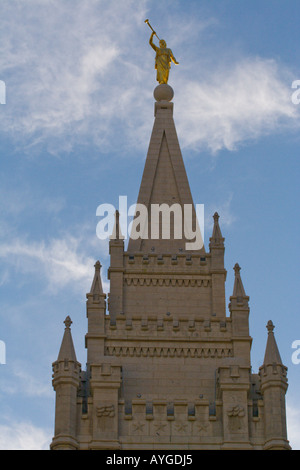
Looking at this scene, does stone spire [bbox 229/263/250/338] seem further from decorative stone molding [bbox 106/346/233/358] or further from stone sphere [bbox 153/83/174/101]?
stone sphere [bbox 153/83/174/101]

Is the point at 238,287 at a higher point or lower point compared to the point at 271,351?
higher

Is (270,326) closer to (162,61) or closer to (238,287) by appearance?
(238,287)

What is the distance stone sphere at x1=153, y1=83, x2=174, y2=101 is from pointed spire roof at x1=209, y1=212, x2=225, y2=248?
8160 millimetres

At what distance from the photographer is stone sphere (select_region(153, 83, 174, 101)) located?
201 ft

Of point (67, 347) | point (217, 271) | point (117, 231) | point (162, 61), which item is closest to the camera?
point (67, 347)

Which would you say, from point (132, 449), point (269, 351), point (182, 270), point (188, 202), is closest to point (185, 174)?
point (188, 202)

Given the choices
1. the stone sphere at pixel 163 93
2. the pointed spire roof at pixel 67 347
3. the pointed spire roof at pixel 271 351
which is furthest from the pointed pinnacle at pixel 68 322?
the stone sphere at pixel 163 93

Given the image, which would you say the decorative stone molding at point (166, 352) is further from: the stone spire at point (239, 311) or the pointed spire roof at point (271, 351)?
the pointed spire roof at point (271, 351)

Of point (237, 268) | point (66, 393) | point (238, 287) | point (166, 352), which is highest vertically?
point (237, 268)

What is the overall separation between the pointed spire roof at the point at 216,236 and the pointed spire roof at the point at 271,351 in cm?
584

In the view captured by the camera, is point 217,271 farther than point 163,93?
No

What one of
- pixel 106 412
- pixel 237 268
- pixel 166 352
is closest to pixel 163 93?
pixel 237 268

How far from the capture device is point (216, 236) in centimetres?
5528

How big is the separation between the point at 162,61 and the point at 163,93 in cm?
196
